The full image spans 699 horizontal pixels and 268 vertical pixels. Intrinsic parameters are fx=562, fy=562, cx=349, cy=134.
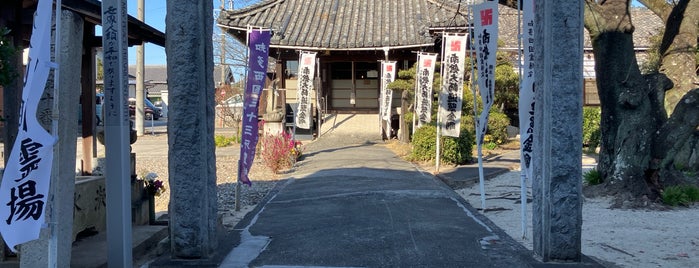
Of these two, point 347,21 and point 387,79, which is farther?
point 347,21

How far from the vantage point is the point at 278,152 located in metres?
13.8

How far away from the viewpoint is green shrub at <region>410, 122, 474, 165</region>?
1412cm

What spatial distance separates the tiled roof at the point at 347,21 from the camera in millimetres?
18938

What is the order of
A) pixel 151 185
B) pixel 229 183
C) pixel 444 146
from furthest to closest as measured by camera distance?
1. pixel 444 146
2. pixel 229 183
3. pixel 151 185

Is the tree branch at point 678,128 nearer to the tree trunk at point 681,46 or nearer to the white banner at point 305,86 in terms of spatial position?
the tree trunk at point 681,46

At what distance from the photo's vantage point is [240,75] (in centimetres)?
3139

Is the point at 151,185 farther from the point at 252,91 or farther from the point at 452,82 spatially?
the point at 452,82

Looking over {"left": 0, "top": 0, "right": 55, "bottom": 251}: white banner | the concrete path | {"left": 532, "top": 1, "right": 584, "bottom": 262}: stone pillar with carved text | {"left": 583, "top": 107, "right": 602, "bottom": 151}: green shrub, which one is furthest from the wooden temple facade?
{"left": 0, "top": 0, "right": 55, "bottom": 251}: white banner

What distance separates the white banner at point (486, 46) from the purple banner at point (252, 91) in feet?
11.0

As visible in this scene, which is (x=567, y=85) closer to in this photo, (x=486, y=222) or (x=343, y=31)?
(x=486, y=222)

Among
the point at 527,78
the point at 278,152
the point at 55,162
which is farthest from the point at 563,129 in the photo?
the point at 278,152

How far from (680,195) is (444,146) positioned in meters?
6.00

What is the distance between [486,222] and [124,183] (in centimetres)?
469

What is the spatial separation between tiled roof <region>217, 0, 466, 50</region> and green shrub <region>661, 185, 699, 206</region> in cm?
956
